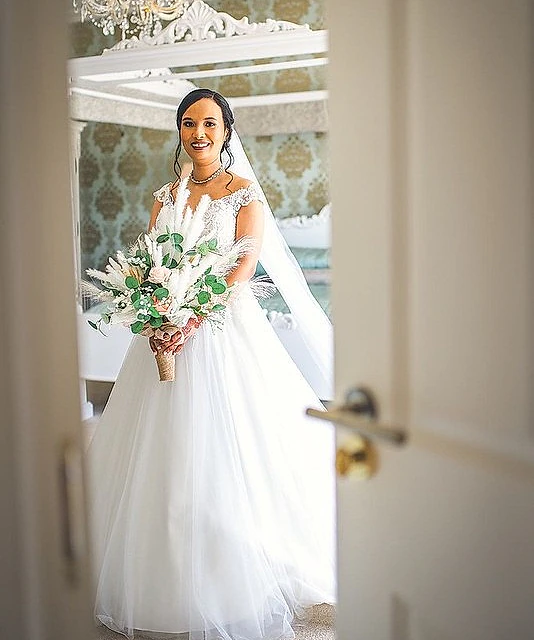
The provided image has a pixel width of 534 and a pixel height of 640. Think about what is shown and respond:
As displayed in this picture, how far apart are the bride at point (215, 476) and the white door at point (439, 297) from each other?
139 centimetres

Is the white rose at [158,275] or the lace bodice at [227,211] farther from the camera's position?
the lace bodice at [227,211]

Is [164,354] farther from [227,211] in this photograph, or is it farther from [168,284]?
[227,211]

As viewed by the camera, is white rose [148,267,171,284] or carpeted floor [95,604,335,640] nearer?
carpeted floor [95,604,335,640]

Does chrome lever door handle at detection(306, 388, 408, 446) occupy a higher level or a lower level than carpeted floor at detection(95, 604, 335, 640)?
higher

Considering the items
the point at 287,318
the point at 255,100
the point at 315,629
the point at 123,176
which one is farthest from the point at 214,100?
the point at 123,176

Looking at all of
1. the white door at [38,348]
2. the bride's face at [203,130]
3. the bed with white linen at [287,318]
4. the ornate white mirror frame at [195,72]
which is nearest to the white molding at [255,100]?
the ornate white mirror frame at [195,72]

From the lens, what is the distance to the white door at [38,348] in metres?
1.36

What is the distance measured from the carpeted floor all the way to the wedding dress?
3 cm

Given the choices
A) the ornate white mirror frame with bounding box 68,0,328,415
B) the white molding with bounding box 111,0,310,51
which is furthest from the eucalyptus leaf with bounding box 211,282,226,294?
the white molding with bounding box 111,0,310,51

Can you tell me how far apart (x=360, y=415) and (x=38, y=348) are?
524 millimetres

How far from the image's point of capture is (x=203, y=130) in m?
3.23

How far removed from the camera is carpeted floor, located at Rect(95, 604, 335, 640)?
2836mm

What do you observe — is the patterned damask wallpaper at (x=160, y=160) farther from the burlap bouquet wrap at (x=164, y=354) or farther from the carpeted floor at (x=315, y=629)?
the carpeted floor at (x=315, y=629)

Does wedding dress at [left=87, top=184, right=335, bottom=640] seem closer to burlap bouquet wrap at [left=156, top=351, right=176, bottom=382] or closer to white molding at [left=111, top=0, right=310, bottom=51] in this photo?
burlap bouquet wrap at [left=156, top=351, right=176, bottom=382]
